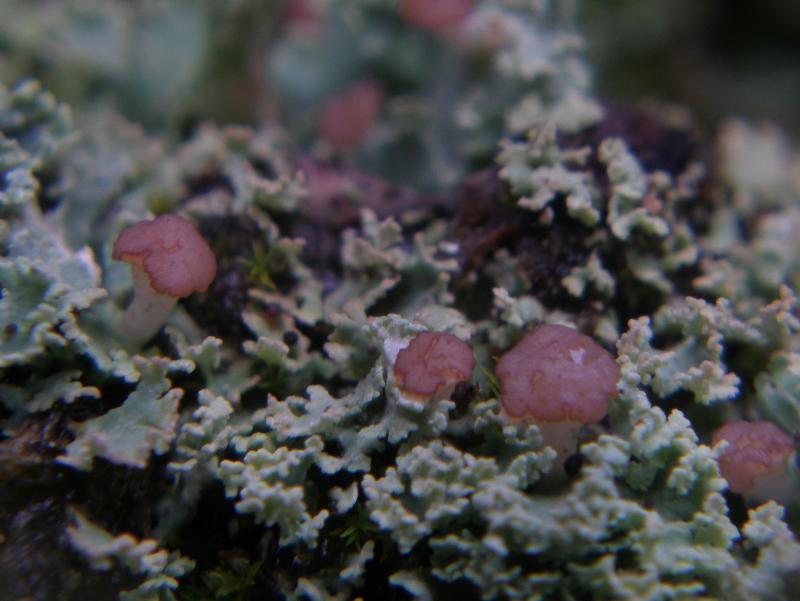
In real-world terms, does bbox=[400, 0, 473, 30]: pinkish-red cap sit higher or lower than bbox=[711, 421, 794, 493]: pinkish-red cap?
higher

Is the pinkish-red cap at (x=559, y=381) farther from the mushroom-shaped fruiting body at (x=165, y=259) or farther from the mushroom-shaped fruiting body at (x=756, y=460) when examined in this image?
the mushroom-shaped fruiting body at (x=165, y=259)

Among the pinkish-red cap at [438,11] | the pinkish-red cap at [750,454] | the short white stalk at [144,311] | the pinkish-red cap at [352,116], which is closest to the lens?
the pinkish-red cap at [750,454]

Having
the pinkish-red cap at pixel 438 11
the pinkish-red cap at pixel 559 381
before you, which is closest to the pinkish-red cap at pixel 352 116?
the pinkish-red cap at pixel 438 11

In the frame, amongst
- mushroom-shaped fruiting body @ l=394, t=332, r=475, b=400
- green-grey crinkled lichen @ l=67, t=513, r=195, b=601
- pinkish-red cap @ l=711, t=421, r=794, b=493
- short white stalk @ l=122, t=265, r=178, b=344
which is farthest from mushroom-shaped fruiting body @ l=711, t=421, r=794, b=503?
short white stalk @ l=122, t=265, r=178, b=344

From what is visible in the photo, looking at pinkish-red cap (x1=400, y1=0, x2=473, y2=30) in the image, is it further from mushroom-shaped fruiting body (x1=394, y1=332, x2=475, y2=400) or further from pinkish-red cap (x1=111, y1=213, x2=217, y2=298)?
mushroom-shaped fruiting body (x1=394, y1=332, x2=475, y2=400)

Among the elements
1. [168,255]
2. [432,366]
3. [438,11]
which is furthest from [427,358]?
[438,11]

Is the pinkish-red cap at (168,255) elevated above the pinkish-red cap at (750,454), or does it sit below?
above

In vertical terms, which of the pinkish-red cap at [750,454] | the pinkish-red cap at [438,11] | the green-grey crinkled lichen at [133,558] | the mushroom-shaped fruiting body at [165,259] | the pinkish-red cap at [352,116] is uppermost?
the pinkish-red cap at [438,11]
